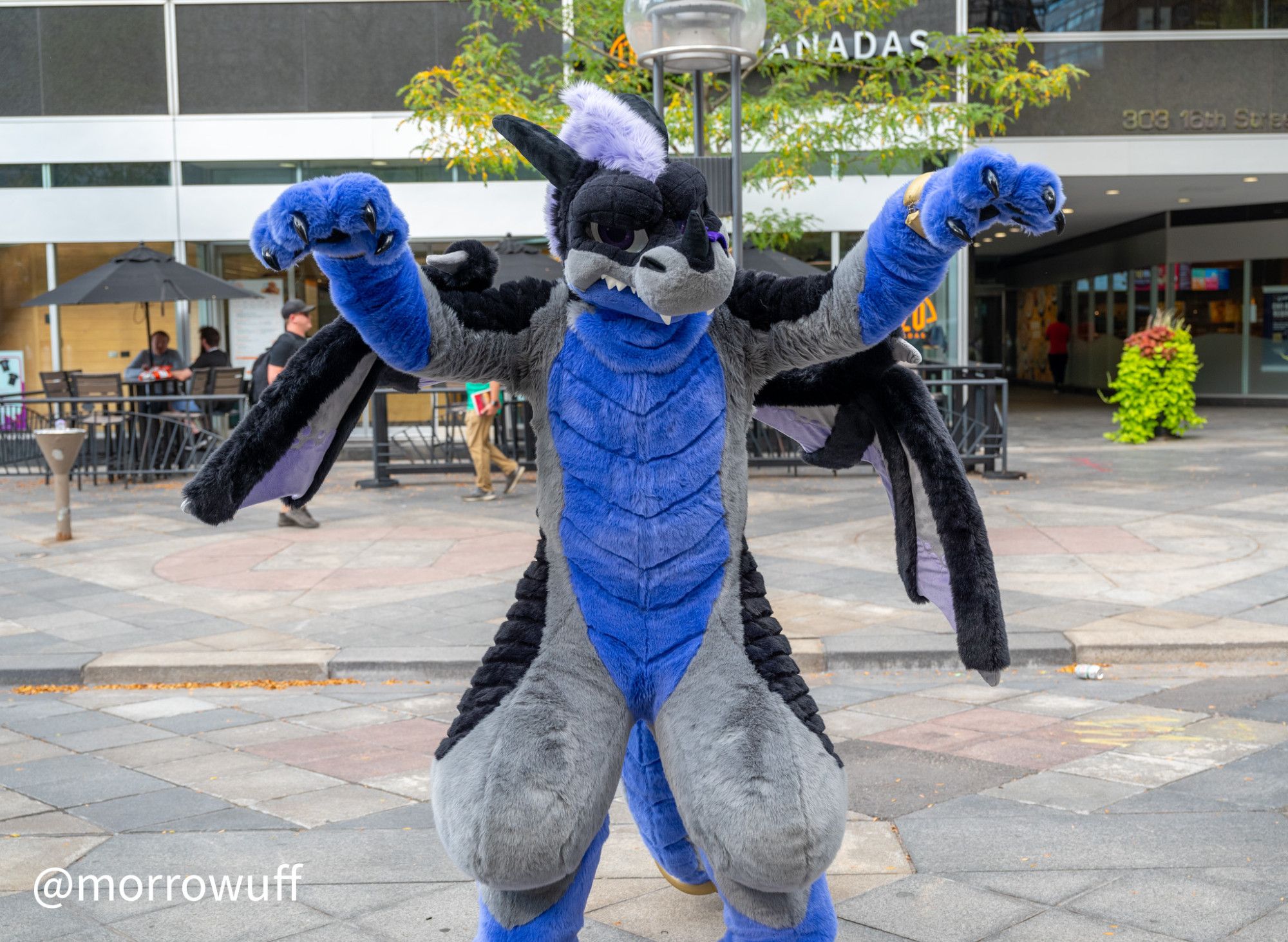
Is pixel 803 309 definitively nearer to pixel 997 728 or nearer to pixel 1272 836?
pixel 1272 836

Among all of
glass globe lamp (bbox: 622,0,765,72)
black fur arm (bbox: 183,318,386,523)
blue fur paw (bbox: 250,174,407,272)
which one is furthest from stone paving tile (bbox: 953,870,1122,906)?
glass globe lamp (bbox: 622,0,765,72)

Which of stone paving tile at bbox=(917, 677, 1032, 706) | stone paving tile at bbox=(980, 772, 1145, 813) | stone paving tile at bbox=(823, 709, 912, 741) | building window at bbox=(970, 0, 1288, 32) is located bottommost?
stone paving tile at bbox=(917, 677, 1032, 706)

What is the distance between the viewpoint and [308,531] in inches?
427

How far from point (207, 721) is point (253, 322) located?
43.4 feet

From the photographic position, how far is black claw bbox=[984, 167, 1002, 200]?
234 centimetres

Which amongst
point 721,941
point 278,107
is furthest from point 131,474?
point 721,941

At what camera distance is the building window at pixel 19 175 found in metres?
17.8

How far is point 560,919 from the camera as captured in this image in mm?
2832

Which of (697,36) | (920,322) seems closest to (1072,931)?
(697,36)

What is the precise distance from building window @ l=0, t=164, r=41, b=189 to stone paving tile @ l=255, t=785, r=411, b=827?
15.8m

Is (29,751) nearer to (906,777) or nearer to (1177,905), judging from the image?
(906,777)

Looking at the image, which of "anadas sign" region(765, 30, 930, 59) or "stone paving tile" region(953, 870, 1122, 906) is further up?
"anadas sign" region(765, 30, 930, 59)

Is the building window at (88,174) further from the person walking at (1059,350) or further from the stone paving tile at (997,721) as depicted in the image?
the person walking at (1059,350)

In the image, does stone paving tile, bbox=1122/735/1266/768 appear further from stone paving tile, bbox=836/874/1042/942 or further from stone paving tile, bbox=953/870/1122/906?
stone paving tile, bbox=836/874/1042/942
